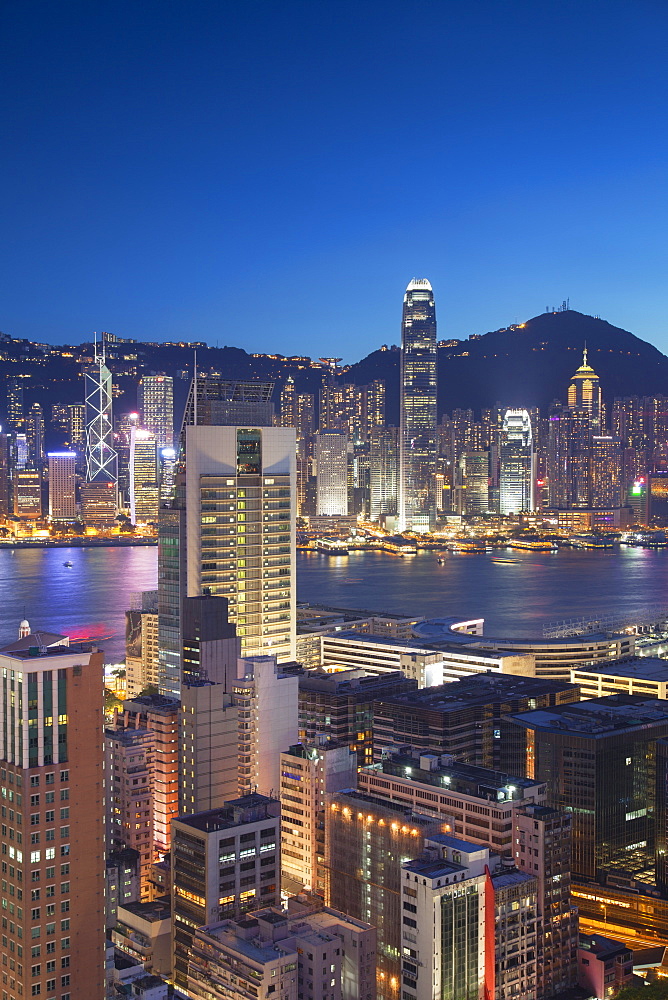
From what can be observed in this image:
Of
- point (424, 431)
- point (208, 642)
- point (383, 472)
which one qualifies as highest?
point (424, 431)

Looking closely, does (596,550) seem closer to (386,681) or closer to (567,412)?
(567,412)

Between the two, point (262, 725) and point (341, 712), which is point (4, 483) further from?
point (262, 725)

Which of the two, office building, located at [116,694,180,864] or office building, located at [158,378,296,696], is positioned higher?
office building, located at [158,378,296,696]

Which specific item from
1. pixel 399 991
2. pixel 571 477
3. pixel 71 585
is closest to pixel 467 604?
pixel 71 585

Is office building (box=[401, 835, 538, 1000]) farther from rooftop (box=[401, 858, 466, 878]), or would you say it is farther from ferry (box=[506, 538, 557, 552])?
ferry (box=[506, 538, 557, 552])

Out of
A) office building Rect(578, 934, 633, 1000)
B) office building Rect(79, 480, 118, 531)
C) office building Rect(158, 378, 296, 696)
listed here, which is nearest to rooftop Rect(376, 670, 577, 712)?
office building Rect(158, 378, 296, 696)

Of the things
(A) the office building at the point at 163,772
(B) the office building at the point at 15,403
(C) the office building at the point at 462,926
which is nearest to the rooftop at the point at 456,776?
(C) the office building at the point at 462,926

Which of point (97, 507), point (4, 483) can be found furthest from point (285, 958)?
point (4, 483)
